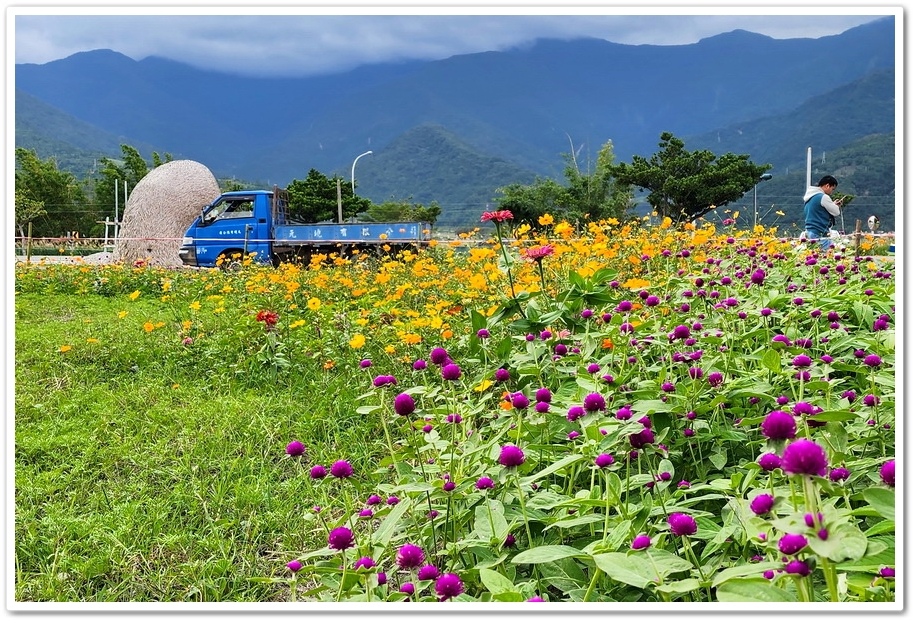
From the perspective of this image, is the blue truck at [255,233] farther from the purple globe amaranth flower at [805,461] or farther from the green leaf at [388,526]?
the purple globe amaranth flower at [805,461]

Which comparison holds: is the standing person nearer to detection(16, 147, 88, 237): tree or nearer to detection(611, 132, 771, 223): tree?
detection(611, 132, 771, 223): tree

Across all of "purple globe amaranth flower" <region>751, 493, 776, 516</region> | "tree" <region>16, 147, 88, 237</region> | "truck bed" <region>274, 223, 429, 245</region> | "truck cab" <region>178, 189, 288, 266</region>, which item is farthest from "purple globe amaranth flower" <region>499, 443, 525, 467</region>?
"tree" <region>16, 147, 88, 237</region>

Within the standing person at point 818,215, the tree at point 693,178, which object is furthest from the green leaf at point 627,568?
the tree at point 693,178

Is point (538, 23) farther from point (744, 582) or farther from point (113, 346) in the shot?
point (113, 346)

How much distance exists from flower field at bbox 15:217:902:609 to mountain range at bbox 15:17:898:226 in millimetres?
481

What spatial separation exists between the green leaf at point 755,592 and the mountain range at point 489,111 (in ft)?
2.75

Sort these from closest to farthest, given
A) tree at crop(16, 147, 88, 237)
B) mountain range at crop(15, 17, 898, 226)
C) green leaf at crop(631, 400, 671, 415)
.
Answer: green leaf at crop(631, 400, 671, 415)
mountain range at crop(15, 17, 898, 226)
tree at crop(16, 147, 88, 237)

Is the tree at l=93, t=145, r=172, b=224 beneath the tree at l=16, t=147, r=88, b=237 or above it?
above

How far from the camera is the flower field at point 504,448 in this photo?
85 centimetres

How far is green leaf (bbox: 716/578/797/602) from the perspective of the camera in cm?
68

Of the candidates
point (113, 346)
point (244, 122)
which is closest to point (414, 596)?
point (113, 346)

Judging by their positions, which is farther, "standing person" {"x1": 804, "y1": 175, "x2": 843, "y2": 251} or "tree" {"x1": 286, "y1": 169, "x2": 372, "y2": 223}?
"tree" {"x1": 286, "y1": 169, "x2": 372, "y2": 223}

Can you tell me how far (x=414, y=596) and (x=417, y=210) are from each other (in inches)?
890

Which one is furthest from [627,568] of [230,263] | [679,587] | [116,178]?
[116,178]
